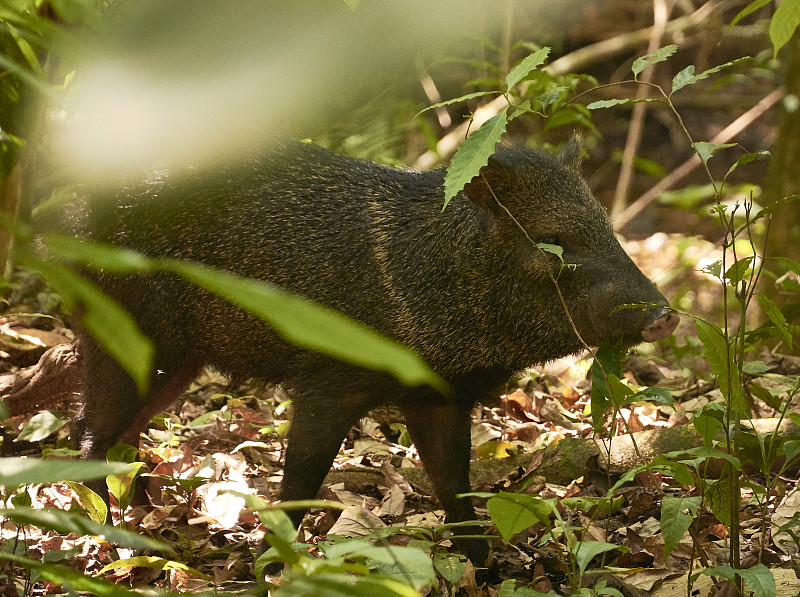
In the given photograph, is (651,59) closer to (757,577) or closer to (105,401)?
(757,577)

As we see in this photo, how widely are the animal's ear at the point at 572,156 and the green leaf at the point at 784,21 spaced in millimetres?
1882

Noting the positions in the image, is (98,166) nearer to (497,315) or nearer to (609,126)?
(497,315)

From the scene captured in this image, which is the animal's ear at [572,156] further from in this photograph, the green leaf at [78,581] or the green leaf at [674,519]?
the green leaf at [78,581]

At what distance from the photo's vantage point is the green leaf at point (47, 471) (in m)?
0.91

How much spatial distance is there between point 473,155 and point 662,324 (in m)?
1.20

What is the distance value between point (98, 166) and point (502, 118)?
2191 millimetres

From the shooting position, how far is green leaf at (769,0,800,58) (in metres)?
2.22

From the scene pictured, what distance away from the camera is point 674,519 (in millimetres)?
2459

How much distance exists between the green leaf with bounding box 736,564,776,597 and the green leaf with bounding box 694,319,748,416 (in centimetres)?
51

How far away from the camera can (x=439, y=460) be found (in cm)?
389

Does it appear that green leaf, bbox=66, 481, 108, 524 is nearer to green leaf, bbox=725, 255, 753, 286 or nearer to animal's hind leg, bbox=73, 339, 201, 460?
animal's hind leg, bbox=73, 339, 201, 460

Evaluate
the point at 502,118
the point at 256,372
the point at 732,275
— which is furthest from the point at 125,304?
the point at 732,275

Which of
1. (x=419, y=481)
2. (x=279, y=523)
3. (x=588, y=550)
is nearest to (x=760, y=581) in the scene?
(x=588, y=550)

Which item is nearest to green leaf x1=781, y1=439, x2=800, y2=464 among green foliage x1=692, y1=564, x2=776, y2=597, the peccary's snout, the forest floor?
the forest floor
